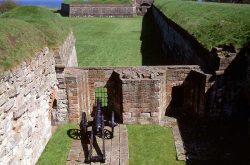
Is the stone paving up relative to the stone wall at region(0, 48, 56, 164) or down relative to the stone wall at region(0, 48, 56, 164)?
down

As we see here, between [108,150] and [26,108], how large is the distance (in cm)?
308

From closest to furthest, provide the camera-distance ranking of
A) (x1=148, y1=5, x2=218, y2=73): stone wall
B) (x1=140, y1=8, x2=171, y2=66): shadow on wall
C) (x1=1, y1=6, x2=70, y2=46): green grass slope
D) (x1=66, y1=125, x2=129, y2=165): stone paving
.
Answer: (x1=66, y1=125, x2=129, y2=165): stone paving, (x1=1, y1=6, x2=70, y2=46): green grass slope, (x1=148, y1=5, x2=218, y2=73): stone wall, (x1=140, y1=8, x2=171, y2=66): shadow on wall

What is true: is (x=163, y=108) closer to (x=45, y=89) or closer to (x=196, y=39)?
Result: (x=196, y=39)

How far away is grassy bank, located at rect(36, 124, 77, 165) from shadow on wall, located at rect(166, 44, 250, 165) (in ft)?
12.9

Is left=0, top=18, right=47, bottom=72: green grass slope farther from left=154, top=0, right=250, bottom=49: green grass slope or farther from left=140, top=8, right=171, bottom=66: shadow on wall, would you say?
left=140, top=8, right=171, bottom=66: shadow on wall

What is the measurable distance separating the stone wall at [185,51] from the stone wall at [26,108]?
577 cm

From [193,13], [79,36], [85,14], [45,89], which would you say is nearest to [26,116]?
[45,89]

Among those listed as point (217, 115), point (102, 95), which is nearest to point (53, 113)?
point (102, 95)

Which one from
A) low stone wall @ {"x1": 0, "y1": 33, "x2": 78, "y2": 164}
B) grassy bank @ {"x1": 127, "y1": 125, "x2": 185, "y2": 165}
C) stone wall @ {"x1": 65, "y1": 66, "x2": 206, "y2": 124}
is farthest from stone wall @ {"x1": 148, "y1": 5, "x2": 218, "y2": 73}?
low stone wall @ {"x1": 0, "y1": 33, "x2": 78, "y2": 164}

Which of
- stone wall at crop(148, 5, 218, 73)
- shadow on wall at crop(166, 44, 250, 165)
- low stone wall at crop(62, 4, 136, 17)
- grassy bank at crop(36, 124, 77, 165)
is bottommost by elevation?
grassy bank at crop(36, 124, 77, 165)

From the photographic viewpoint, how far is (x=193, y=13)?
843 inches

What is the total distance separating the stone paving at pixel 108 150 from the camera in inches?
416

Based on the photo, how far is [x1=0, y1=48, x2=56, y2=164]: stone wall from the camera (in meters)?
8.17

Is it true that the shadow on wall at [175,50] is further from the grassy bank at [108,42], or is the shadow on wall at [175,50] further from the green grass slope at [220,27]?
the grassy bank at [108,42]
